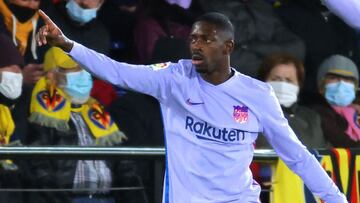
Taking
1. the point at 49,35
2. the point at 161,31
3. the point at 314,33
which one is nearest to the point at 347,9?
the point at 314,33

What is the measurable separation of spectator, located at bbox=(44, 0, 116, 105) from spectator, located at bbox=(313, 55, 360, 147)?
1593 millimetres

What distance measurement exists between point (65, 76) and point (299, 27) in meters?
2.17

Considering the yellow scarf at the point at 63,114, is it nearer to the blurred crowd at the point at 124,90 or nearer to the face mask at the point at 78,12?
the blurred crowd at the point at 124,90

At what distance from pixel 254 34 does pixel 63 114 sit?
6.16 ft

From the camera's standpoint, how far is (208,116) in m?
6.52

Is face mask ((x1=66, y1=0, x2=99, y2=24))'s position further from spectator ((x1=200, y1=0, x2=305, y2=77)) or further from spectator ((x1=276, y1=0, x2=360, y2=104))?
spectator ((x1=276, y1=0, x2=360, y2=104))

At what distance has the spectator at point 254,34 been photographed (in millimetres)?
9078

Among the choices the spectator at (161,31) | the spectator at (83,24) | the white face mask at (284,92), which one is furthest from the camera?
the white face mask at (284,92)

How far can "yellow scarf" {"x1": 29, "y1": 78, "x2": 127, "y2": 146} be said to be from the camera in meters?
7.96

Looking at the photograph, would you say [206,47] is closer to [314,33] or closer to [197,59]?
[197,59]

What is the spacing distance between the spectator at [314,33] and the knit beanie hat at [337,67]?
0.13 metres

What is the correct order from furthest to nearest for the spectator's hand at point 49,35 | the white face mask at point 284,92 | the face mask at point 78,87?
1. the white face mask at point 284,92
2. the face mask at point 78,87
3. the spectator's hand at point 49,35

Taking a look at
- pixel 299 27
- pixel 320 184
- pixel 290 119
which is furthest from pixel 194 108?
pixel 299 27

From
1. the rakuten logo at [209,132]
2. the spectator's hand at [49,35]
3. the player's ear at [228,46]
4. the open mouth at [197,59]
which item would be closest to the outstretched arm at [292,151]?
the rakuten logo at [209,132]
